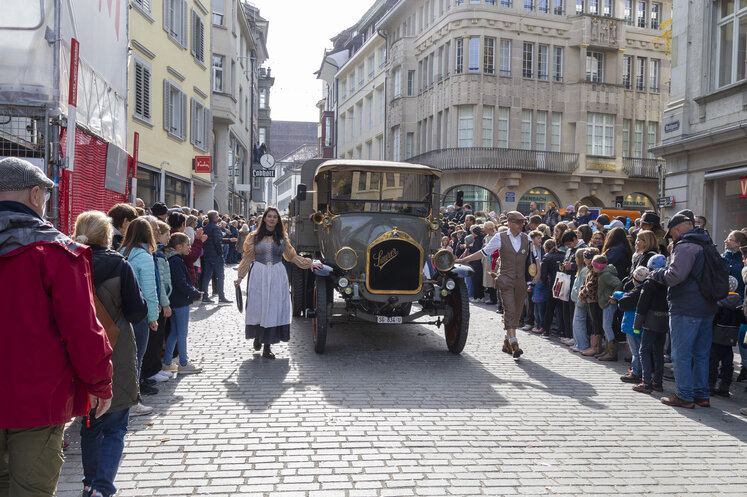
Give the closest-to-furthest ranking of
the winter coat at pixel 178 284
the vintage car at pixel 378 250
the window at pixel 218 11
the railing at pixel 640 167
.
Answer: the winter coat at pixel 178 284
the vintage car at pixel 378 250
the window at pixel 218 11
the railing at pixel 640 167

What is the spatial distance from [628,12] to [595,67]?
3822 millimetres

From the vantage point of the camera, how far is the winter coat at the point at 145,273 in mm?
5645

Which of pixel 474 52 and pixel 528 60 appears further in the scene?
pixel 528 60

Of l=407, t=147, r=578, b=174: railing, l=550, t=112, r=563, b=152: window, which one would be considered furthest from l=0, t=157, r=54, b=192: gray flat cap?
l=550, t=112, r=563, b=152: window

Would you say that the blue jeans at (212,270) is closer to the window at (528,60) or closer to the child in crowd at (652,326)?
the child in crowd at (652,326)

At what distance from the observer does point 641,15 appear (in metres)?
35.9

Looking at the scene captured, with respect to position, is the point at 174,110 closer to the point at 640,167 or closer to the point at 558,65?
the point at 558,65

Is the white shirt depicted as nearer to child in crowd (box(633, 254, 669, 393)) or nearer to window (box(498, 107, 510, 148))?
child in crowd (box(633, 254, 669, 393))

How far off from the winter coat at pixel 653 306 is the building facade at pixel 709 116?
9.64m

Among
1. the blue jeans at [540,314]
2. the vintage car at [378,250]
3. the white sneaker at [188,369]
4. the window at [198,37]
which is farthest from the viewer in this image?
the window at [198,37]

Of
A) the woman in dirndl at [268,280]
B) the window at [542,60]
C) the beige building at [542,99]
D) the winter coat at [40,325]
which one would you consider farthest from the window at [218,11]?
the winter coat at [40,325]

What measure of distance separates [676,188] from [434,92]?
63.6 ft

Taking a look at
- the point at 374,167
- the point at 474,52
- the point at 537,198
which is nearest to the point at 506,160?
the point at 537,198

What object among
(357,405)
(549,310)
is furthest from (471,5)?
(357,405)
